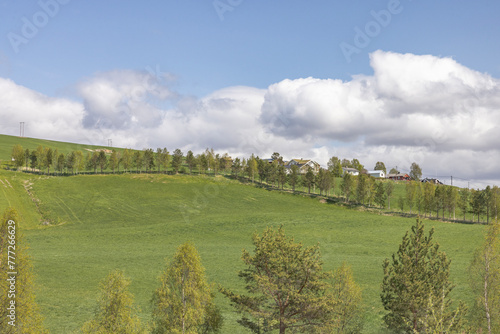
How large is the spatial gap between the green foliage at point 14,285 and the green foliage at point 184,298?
26.4 ft

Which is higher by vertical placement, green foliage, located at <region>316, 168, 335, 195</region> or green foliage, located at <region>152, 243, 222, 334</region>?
green foliage, located at <region>316, 168, 335, 195</region>

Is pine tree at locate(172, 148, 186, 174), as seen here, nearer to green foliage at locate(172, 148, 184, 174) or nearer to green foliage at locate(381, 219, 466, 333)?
green foliage at locate(172, 148, 184, 174)

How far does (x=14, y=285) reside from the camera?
24109 millimetres

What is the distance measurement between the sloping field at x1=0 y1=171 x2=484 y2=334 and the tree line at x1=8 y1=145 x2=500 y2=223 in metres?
14.3

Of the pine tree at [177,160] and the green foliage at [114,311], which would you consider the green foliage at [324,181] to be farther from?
the green foliage at [114,311]

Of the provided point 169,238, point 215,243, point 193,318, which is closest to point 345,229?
point 215,243

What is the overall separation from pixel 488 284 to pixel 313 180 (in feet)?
373

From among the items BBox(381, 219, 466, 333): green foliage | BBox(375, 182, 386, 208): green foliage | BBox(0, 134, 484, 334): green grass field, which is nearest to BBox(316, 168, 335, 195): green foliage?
BBox(0, 134, 484, 334): green grass field

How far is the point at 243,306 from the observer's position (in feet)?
90.9

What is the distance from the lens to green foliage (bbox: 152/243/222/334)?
1043 inches

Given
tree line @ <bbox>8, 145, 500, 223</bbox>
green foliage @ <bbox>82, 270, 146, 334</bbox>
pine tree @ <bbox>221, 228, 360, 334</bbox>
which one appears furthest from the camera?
tree line @ <bbox>8, 145, 500, 223</bbox>

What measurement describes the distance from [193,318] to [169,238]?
53945 millimetres

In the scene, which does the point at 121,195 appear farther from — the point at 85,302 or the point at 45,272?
the point at 85,302

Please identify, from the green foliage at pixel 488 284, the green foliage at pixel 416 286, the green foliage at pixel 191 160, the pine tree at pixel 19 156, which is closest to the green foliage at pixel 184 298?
the green foliage at pixel 416 286
